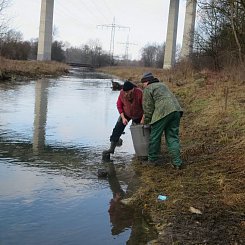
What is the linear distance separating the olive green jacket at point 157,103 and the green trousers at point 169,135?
0.09 metres

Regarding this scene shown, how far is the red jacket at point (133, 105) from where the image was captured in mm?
8258

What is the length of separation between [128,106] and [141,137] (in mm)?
760

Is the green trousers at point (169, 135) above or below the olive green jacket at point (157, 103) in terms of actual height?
below

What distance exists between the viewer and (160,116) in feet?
24.1

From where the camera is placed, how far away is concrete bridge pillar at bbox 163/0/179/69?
74125mm

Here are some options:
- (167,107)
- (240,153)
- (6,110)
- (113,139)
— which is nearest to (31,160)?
(113,139)

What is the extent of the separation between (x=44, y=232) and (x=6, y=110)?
10.5 metres

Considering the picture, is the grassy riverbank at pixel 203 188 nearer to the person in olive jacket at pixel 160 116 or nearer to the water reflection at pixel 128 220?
the water reflection at pixel 128 220

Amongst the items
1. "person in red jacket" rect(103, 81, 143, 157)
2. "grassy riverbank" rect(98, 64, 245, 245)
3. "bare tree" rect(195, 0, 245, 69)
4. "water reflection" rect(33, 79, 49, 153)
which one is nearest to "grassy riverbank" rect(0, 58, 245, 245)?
"grassy riverbank" rect(98, 64, 245, 245)

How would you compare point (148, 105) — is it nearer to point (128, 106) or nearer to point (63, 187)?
point (128, 106)

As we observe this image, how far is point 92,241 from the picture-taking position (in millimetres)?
4676

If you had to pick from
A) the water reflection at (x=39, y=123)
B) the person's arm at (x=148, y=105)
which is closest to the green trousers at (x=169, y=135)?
the person's arm at (x=148, y=105)

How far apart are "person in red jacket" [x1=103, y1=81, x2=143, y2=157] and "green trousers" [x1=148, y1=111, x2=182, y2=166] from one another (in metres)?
0.68

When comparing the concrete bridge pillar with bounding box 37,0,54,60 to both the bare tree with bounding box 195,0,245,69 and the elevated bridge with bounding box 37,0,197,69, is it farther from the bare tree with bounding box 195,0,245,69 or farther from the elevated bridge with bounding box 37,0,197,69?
the bare tree with bounding box 195,0,245,69
